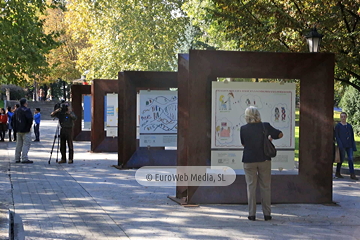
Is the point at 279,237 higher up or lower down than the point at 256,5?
lower down

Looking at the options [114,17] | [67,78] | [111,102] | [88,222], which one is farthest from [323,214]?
[67,78]

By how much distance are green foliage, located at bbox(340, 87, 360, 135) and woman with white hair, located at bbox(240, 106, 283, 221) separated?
30.0 meters

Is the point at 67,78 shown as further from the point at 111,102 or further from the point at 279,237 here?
the point at 279,237

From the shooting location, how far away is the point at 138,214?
29.1 ft

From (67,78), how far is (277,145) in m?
53.6

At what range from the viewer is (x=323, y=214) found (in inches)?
360

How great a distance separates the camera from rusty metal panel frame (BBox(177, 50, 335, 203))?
383 inches

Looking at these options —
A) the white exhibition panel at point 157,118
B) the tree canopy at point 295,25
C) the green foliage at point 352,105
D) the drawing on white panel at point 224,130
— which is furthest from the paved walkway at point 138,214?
the green foliage at point 352,105

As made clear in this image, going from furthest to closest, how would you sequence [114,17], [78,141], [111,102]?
[114,17]
[78,141]
[111,102]

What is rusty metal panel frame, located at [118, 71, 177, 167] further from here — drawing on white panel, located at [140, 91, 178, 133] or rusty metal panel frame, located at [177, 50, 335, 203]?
rusty metal panel frame, located at [177, 50, 335, 203]

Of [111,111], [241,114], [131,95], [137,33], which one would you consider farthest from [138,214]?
[137,33]

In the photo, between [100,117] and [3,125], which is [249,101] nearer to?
[100,117]

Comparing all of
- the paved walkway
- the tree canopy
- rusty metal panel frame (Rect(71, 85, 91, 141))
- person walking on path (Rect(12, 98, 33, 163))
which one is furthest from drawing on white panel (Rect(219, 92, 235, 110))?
rusty metal panel frame (Rect(71, 85, 91, 141))

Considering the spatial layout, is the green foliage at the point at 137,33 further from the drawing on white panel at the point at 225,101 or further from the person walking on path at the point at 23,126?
the drawing on white panel at the point at 225,101
